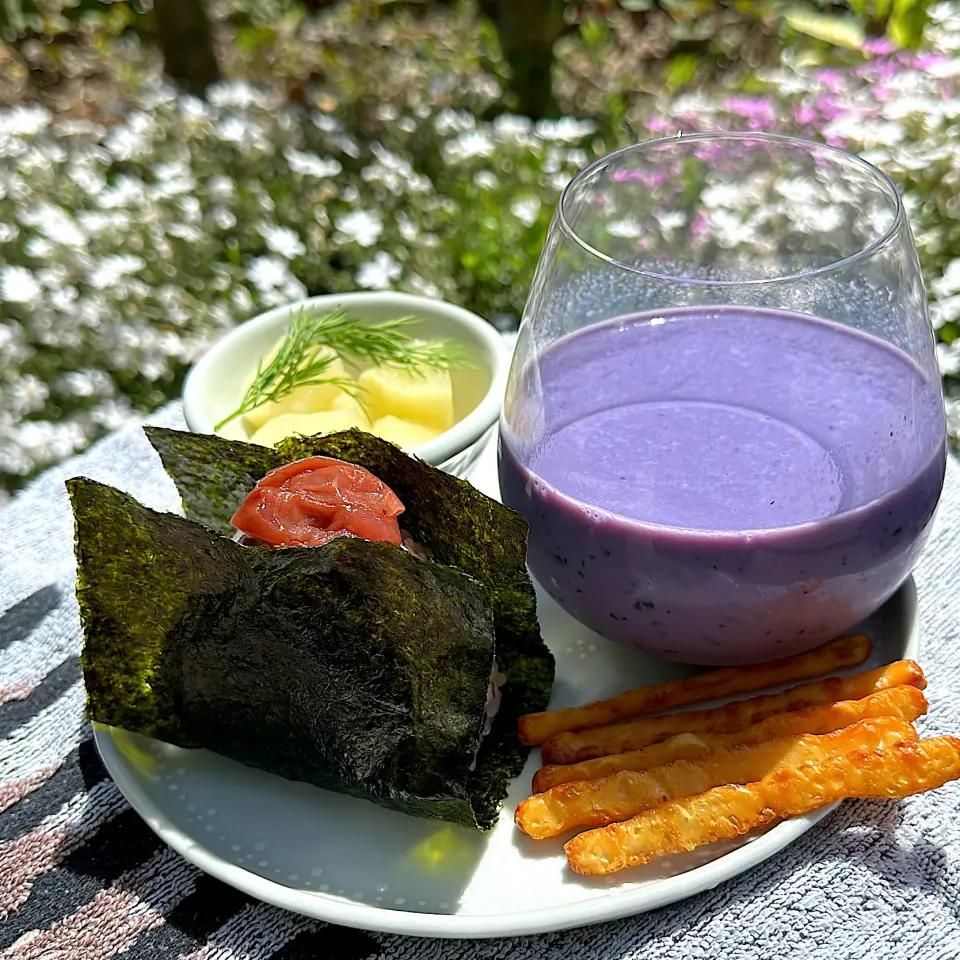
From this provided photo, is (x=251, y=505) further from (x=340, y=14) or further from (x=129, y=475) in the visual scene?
(x=340, y=14)

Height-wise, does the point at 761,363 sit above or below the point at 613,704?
above

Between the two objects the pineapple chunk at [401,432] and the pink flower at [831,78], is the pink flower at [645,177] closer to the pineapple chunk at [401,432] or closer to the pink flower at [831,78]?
the pineapple chunk at [401,432]

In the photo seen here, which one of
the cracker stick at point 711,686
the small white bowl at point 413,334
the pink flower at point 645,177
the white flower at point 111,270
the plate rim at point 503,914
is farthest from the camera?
the white flower at point 111,270

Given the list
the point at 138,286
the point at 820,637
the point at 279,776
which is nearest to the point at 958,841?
the point at 820,637

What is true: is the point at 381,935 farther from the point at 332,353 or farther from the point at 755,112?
the point at 755,112

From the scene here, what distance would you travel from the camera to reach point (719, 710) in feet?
4.02

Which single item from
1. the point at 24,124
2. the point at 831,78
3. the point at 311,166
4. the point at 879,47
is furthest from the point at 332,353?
the point at 879,47

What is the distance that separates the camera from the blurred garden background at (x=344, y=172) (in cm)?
264

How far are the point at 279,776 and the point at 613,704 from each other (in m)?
0.37

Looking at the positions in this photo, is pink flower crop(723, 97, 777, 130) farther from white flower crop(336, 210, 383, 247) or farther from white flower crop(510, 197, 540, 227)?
white flower crop(336, 210, 383, 247)

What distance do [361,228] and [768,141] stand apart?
1.44 m

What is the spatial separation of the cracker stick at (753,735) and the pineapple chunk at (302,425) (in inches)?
24.0

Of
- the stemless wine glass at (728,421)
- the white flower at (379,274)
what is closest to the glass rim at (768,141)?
the stemless wine glass at (728,421)

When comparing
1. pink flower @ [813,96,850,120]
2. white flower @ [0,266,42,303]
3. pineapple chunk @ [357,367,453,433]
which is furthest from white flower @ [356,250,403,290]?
pink flower @ [813,96,850,120]
